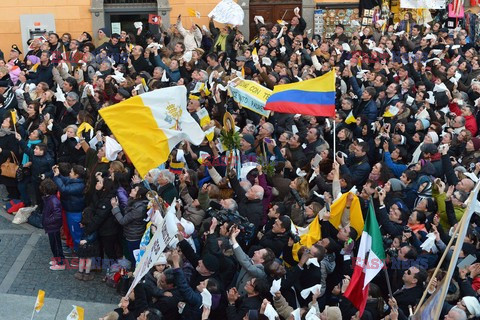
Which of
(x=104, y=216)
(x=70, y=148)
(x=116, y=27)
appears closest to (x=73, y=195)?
(x=104, y=216)

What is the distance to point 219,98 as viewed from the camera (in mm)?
14781

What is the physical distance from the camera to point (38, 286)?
1175 cm

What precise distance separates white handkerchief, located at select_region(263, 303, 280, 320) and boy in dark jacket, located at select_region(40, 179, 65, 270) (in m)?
4.53

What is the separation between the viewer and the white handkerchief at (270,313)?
8320mm

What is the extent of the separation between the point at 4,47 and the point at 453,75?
1229cm

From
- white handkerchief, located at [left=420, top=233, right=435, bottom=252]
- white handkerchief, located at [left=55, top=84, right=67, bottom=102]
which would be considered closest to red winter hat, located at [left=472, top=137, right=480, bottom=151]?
white handkerchief, located at [left=420, top=233, right=435, bottom=252]

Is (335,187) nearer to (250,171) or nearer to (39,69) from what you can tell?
(250,171)

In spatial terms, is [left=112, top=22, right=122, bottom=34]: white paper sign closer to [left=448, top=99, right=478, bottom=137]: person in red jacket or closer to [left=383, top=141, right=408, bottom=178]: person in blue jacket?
[left=448, top=99, right=478, bottom=137]: person in red jacket

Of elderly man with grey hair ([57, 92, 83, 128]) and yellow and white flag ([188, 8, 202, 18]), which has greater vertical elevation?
yellow and white flag ([188, 8, 202, 18])

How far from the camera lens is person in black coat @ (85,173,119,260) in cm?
1159

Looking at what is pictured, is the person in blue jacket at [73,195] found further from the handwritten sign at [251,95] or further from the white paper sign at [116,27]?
the white paper sign at [116,27]

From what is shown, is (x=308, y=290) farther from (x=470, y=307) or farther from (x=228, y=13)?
(x=228, y=13)

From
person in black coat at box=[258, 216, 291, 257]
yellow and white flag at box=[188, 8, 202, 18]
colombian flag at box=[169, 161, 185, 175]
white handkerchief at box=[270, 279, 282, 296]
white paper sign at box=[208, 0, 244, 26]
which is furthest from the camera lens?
yellow and white flag at box=[188, 8, 202, 18]

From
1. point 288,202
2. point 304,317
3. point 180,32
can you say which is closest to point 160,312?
point 304,317
